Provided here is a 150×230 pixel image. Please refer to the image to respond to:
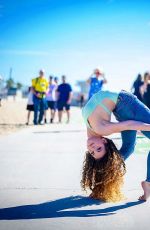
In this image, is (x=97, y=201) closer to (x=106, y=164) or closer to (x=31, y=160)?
(x=106, y=164)

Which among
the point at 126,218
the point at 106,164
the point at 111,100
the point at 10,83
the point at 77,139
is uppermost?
the point at 111,100

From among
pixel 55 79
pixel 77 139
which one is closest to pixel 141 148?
→ pixel 77 139

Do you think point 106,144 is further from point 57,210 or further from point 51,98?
point 51,98

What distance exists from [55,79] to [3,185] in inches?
443

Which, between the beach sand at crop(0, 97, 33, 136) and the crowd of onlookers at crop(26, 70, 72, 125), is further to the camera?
the crowd of onlookers at crop(26, 70, 72, 125)


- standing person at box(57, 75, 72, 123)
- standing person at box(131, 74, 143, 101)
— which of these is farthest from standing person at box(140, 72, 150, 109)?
standing person at box(57, 75, 72, 123)

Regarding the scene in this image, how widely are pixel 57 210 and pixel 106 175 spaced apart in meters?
0.63

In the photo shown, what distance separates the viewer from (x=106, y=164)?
13.2 feet

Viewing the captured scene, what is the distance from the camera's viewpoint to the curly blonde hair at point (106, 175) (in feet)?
13.2

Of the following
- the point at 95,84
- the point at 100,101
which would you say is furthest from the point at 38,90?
the point at 100,101

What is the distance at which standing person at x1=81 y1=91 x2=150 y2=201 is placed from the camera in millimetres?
4000

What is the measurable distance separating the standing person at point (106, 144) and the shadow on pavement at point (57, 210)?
19 cm

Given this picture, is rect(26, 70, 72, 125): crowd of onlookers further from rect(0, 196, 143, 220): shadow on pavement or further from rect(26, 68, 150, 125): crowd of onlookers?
rect(0, 196, 143, 220): shadow on pavement

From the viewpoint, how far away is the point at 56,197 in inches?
168
